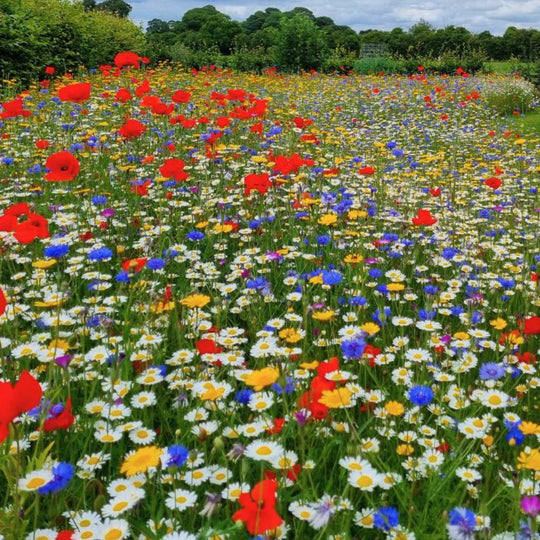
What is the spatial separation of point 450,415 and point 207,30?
37.4 m

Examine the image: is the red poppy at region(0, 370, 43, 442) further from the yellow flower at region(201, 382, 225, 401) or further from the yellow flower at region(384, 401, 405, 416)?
the yellow flower at region(384, 401, 405, 416)

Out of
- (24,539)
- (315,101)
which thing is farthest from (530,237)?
(315,101)

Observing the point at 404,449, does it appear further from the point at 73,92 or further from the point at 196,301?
the point at 73,92

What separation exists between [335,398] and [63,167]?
1.77 meters

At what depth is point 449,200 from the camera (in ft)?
14.8

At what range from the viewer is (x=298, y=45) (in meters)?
19.4


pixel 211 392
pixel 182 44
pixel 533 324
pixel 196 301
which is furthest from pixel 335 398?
pixel 182 44

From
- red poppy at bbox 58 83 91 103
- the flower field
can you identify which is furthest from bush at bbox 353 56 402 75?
red poppy at bbox 58 83 91 103

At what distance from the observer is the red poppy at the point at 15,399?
3.16 feet

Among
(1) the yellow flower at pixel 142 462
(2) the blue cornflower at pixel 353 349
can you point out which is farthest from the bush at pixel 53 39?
(1) the yellow flower at pixel 142 462

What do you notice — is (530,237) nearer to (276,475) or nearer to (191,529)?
(276,475)

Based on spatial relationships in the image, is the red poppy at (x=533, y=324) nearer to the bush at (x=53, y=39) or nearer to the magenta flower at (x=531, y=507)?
the magenta flower at (x=531, y=507)

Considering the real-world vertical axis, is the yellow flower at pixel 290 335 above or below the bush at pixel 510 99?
below

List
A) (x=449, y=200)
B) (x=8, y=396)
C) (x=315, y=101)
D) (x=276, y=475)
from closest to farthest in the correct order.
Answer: (x=8, y=396), (x=276, y=475), (x=449, y=200), (x=315, y=101)
